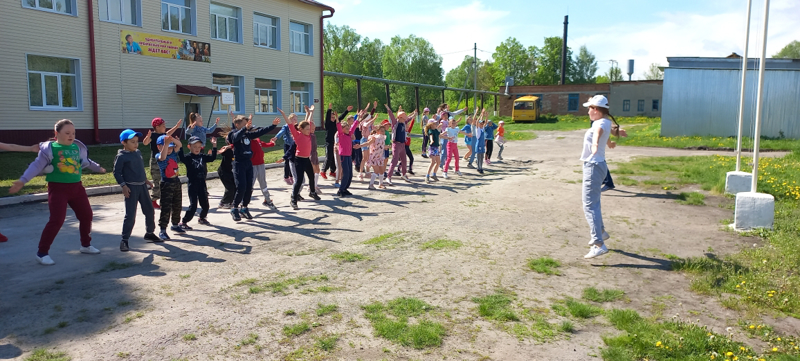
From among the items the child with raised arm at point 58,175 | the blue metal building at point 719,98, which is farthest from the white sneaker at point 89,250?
the blue metal building at point 719,98

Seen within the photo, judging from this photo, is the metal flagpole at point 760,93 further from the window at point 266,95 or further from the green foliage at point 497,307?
the window at point 266,95

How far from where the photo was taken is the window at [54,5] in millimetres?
19172

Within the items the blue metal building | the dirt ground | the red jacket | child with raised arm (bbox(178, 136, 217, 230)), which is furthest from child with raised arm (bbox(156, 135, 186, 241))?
the blue metal building

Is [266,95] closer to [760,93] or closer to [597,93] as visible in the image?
[760,93]

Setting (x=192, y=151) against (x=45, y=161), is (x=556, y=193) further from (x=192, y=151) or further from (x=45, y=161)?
(x=45, y=161)

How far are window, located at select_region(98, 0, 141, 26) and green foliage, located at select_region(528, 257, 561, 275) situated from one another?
21.2 m

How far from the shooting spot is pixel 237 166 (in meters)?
8.98

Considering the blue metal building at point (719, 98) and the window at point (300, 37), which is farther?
the window at point (300, 37)

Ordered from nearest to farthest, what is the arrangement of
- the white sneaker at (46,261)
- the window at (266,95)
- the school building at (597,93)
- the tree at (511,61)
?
the white sneaker at (46,261), the window at (266,95), the school building at (597,93), the tree at (511,61)

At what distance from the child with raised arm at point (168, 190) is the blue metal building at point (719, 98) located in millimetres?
28310

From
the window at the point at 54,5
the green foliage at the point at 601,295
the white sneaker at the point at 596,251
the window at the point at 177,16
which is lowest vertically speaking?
the green foliage at the point at 601,295

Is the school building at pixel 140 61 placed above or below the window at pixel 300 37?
below

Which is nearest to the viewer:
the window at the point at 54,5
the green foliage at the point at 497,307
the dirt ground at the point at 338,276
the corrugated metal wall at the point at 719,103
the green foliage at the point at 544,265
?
the dirt ground at the point at 338,276

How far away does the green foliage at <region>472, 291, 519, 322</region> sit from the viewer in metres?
4.68
